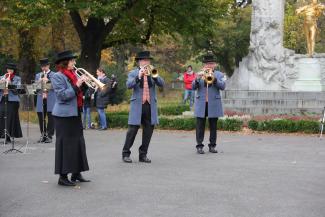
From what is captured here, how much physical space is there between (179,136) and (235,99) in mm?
5512

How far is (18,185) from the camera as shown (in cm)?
937

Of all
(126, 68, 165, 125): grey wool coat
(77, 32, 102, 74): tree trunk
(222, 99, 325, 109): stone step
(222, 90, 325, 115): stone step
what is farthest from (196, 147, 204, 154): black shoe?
(77, 32, 102, 74): tree trunk

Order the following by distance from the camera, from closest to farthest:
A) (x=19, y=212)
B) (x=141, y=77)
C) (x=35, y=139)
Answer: (x=19, y=212) < (x=141, y=77) < (x=35, y=139)

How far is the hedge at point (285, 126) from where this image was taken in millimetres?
18016

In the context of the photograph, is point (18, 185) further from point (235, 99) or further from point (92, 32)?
point (92, 32)

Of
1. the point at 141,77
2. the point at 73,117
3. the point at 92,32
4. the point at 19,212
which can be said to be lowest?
the point at 19,212

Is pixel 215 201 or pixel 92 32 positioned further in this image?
pixel 92 32

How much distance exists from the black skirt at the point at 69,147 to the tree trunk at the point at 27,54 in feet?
72.6

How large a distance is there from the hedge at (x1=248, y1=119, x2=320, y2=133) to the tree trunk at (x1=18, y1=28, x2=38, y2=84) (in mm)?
15719

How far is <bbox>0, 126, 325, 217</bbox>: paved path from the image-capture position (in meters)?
7.62

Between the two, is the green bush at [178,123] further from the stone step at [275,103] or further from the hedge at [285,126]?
the stone step at [275,103]

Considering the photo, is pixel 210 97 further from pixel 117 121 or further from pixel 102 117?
pixel 117 121

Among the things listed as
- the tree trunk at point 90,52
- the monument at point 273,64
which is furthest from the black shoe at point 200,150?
the tree trunk at point 90,52

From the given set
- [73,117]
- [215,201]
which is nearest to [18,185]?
[73,117]
